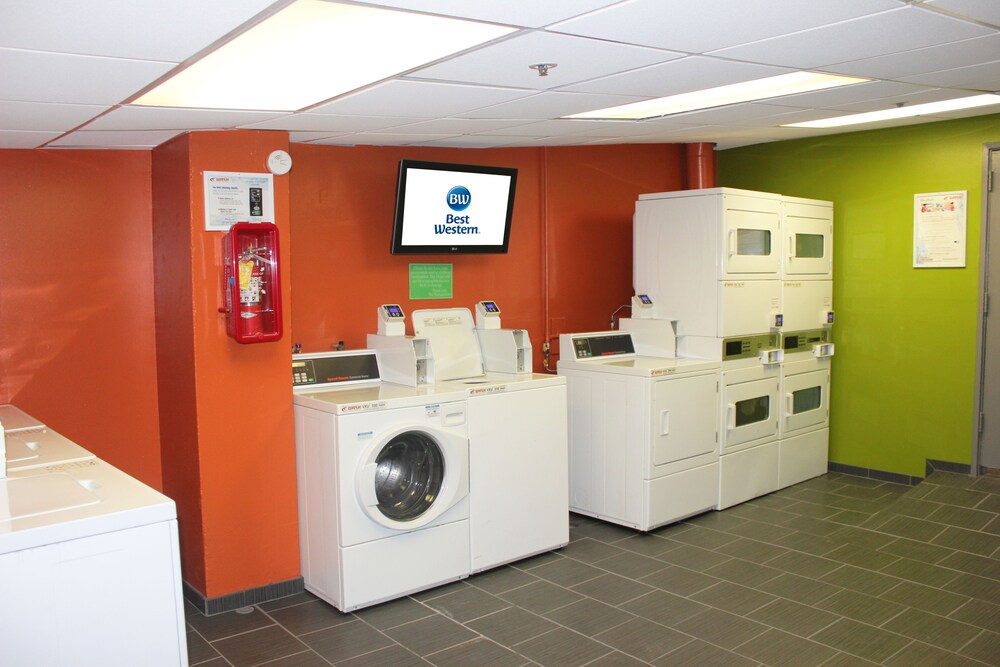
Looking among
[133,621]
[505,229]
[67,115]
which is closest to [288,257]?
[67,115]

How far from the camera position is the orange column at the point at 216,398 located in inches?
141

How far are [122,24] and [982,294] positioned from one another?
527 cm

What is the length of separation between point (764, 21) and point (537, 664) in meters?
2.47

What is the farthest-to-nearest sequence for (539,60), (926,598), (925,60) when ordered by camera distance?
(926,598), (925,60), (539,60)

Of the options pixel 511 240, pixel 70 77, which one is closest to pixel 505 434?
pixel 511 240

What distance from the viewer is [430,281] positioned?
189 inches

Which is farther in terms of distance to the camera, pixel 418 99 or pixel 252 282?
pixel 252 282

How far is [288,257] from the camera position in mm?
3842

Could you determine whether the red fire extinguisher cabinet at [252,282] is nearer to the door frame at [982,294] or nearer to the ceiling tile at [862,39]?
the ceiling tile at [862,39]

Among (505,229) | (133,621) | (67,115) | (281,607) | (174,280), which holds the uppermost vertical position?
(67,115)

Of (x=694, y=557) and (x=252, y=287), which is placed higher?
(x=252, y=287)

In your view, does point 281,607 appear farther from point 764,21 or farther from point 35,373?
point 764,21

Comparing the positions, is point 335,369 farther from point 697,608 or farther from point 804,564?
point 804,564

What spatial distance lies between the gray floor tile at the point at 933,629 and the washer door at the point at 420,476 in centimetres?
203
